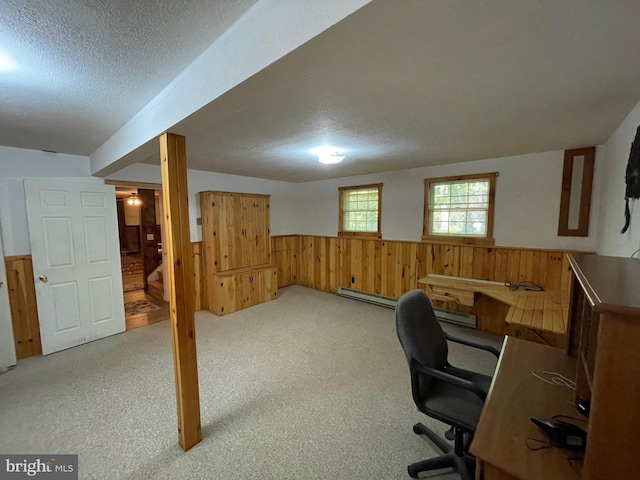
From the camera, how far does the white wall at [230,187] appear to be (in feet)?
12.2

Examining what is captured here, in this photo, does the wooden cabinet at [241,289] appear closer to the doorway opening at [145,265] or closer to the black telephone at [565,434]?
the doorway opening at [145,265]

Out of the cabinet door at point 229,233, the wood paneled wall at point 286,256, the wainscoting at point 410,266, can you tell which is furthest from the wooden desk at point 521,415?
the wood paneled wall at point 286,256

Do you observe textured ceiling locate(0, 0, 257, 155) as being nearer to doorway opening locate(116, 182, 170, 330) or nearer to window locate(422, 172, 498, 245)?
doorway opening locate(116, 182, 170, 330)

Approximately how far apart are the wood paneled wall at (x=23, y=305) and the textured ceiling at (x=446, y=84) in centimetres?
231

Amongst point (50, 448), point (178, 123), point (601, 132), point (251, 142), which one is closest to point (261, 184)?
point (251, 142)

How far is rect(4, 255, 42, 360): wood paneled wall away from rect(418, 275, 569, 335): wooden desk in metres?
4.68

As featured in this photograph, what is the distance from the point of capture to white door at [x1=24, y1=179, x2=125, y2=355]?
290 centimetres

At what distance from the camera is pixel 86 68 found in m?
1.33

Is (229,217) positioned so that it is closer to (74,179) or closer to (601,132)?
(74,179)

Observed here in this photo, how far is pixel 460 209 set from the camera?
12.4 feet

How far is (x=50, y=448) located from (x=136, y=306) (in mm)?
3122

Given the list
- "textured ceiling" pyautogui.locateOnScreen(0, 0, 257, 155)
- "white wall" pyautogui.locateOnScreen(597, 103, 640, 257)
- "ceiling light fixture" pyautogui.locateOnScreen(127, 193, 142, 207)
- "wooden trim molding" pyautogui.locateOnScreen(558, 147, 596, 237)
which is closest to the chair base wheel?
"white wall" pyautogui.locateOnScreen(597, 103, 640, 257)

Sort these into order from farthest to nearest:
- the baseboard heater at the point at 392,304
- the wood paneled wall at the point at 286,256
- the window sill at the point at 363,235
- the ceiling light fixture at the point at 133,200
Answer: the ceiling light fixture at the point at 133,200
the wood paneled wall at the point at 286,256
the window sill at the point at 363,235
the baseboard heater at the point at 392,304

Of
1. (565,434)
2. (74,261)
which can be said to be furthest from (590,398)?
(74,261)
